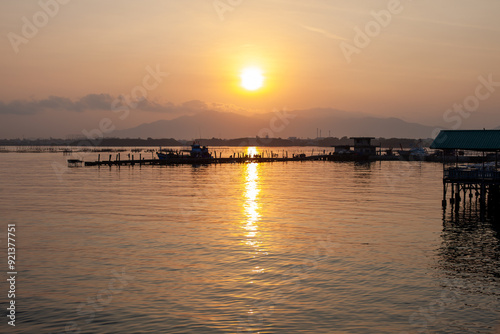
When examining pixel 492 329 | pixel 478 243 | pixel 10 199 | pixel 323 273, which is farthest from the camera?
pixel 10 199

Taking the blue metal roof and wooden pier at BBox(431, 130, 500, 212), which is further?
the blue metal roof

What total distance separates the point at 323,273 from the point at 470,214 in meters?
27.0

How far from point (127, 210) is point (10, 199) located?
1697 centimetres

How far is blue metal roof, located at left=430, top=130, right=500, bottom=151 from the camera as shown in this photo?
153 feet

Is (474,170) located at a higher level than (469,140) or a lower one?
lower

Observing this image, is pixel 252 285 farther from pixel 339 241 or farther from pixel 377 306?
pixel 339 241

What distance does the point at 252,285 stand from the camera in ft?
72.5

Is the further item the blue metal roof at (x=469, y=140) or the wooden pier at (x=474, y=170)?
the blue metal roof at (x=469, y=140)

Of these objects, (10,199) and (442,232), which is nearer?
(442,232)

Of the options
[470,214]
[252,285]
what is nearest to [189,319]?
[252,285]

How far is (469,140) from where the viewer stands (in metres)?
48.6

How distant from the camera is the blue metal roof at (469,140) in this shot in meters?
46.7

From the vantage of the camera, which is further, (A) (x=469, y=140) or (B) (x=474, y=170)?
(A) (x=469, y=140)

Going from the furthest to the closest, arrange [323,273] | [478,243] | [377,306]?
[478,243], [323,273], [377,306]
